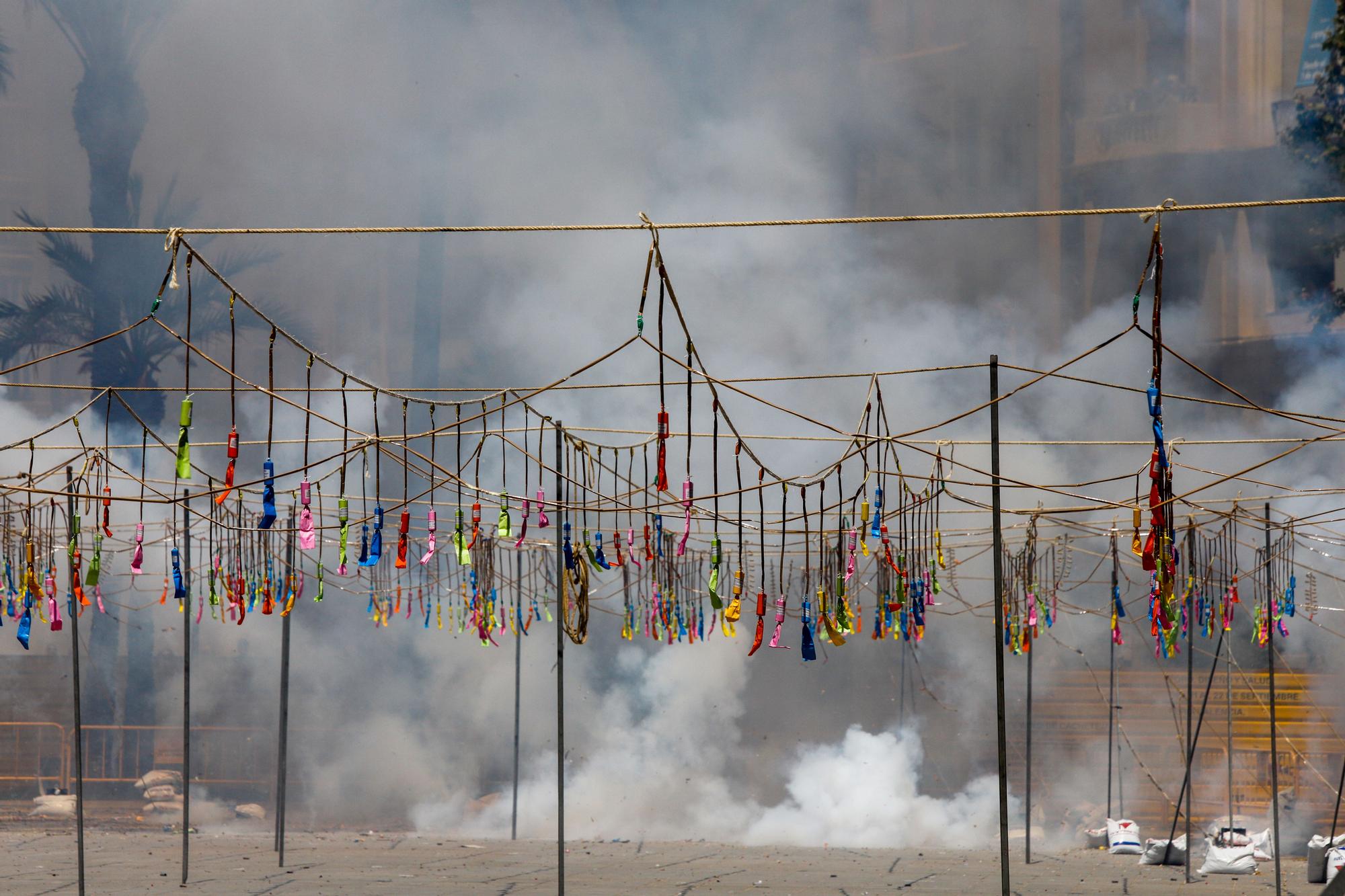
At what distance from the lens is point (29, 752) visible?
19.2 m

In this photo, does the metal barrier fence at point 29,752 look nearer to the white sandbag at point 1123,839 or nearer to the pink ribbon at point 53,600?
the pink ribbon at point 53,600

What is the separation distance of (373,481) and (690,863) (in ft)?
30.7

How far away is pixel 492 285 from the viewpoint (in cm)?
2114

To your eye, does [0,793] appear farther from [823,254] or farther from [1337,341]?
[1337,341]

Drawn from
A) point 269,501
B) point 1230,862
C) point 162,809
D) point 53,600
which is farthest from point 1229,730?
point 162,809

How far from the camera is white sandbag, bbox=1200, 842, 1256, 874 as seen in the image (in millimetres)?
13539

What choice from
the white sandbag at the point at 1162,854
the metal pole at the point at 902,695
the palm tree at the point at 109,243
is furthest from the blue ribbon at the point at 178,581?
the metal pole at the point at 902,695

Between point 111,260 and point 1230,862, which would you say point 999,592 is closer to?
point 1230,862

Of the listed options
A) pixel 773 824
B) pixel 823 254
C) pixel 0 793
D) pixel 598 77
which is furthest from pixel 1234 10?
pixel 0 793

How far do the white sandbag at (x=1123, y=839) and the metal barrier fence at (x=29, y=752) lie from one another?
1456 centimetres

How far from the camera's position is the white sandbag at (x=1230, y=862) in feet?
44.4

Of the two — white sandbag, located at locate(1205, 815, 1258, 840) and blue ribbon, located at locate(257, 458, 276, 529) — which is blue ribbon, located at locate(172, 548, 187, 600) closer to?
blue ribbon, located at locate(257, 458, 276, 529)

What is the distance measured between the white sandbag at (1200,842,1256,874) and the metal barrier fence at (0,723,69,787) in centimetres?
1548

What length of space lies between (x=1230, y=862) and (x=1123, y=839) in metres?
2.10
